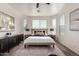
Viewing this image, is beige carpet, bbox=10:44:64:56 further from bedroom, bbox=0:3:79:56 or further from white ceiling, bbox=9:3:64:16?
white ceiling, bbox=9:3:64:16

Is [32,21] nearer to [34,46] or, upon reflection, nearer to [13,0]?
[34,46]

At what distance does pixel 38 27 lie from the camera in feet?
24.0

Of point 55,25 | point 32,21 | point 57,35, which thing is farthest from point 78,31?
point 32,21

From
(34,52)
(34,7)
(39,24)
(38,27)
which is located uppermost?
(34,7)

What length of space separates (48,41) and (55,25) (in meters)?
1.90

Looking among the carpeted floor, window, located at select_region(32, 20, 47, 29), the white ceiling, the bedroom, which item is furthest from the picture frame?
window, located at select_region(32, 20, 47, 29)

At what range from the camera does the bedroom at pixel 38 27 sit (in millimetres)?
4656

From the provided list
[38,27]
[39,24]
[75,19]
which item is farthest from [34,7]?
[38,27]

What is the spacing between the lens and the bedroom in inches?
183

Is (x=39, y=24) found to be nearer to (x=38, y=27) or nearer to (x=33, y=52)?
(x=38, y=27)

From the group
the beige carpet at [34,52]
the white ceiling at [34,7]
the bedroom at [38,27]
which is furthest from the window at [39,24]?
the beige carpet at [34,52]

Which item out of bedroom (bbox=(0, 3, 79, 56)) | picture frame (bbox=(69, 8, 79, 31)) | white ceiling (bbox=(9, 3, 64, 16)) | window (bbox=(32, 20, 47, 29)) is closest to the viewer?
picture frame (bbox=(69, 8, 79, 31))

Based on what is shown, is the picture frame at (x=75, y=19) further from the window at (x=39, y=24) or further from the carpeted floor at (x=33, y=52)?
the window at (x=39, y=24)

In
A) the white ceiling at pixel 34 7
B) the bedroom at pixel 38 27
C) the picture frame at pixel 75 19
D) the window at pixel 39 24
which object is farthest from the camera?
the window at pixel 39 24
